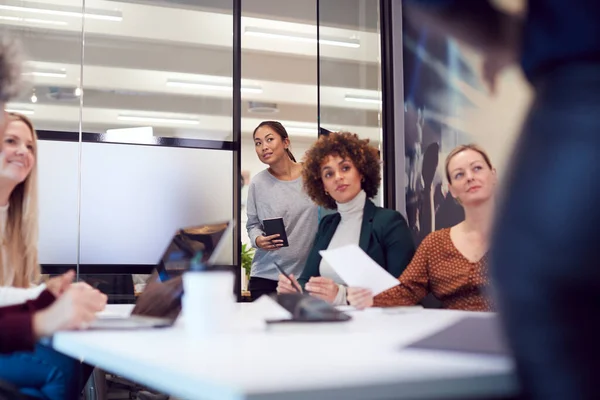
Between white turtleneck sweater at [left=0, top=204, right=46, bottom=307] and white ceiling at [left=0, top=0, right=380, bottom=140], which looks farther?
white ceiling at [left=0, top=0, right=380, bottom=140]

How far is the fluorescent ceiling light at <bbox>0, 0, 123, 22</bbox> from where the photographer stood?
15.2ft

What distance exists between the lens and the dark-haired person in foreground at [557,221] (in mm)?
538

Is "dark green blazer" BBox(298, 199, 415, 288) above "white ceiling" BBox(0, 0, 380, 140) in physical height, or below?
below

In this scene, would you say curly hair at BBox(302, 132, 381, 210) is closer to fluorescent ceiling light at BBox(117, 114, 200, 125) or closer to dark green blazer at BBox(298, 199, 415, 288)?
dark green blazer at BBox(298, 199, 415, 288)

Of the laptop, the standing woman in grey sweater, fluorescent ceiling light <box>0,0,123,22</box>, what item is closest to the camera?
the laptop

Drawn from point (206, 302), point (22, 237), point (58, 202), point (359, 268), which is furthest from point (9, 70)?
point (58, 202)

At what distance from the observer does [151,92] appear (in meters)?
5.00

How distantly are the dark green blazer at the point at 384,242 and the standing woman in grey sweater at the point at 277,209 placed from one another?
105 centimetres

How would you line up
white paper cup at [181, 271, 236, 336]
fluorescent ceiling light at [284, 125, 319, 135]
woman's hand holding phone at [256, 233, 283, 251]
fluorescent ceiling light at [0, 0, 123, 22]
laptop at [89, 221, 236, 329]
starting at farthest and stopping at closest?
1. fluorescent ceiling light at [284, 125, 319, 135]
2. fluorescent ceiling light at [0, 0, 123, 22]
3. woman's hand holding phone at [256, 233, 283, 251]
4. laptop at [89, 221, 236, 329]
5. white paper cup at [181, 271, 236, 336]

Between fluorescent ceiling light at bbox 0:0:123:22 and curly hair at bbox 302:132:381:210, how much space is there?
7.71ft

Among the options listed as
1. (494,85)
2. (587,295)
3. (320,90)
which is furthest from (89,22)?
(587,295)

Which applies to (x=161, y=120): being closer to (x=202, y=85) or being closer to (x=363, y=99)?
(x=202, y=85)

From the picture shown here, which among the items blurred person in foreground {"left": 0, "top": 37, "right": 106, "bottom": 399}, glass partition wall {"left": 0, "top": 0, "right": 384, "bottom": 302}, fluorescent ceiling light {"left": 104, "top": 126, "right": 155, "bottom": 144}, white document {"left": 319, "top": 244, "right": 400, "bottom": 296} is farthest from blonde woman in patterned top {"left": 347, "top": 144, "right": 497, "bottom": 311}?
fluorescent ceiling light {"left": 104, "top": 126, "right": 155, "bottom": 144}

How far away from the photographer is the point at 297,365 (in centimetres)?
84
